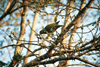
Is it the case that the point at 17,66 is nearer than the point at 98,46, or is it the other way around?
the point at 98,46

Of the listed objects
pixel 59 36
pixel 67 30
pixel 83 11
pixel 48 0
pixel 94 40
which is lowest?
pixel 94 40

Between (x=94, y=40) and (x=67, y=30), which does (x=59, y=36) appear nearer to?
(x=67, y=30)

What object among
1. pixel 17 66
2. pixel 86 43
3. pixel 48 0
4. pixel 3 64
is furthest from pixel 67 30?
pixel 3 64

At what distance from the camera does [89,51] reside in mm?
1951

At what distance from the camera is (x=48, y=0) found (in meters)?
2.44

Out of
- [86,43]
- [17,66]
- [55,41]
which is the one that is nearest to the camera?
[55,41]

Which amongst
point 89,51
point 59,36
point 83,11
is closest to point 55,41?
point 59,36

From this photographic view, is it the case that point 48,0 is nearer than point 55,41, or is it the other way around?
point 55,41

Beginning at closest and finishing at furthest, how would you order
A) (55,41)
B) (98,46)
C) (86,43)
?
(98,46) → (55,41) → (86,43)

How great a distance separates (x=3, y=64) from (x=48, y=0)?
5.12 ft

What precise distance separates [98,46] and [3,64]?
183 centimetres

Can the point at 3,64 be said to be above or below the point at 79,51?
above

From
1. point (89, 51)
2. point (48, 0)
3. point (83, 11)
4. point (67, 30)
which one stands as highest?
point (48, 0)

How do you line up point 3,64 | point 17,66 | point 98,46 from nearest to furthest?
point 98,46 → point 17,66 → point 3,64
